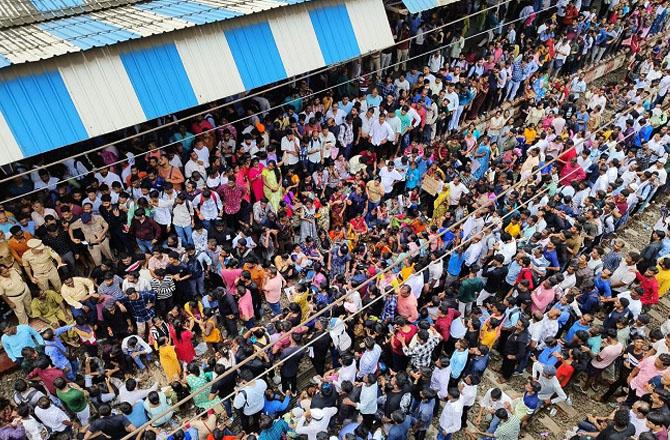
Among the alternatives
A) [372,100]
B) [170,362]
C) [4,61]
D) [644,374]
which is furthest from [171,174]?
[644,374]

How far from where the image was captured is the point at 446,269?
29.5 ft

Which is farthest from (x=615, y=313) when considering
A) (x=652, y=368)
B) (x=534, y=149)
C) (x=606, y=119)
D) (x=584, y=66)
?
(x=584, y=66)

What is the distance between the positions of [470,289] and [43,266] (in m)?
6.43

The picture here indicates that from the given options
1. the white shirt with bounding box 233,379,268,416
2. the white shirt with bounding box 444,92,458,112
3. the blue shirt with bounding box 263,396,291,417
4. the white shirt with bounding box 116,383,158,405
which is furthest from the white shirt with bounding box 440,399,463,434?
the white shirt with bounding box 444,92,458,112

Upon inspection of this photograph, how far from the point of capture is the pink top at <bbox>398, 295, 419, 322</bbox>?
7.53 meters

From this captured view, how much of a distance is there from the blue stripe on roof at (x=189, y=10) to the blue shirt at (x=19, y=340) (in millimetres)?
5320

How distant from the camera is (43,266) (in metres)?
7.83

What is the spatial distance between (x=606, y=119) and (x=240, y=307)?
1153 centimetres

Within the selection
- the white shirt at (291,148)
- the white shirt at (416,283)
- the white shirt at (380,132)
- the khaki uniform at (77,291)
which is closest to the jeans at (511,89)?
the white shirt at (380,132)

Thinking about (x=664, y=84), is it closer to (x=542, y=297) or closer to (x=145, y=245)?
(x=542, y=297)

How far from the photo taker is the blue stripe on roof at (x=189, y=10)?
29.0 feet

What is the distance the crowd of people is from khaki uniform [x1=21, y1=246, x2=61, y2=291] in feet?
0.09

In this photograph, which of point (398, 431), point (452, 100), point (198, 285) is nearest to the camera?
point (398, 431)

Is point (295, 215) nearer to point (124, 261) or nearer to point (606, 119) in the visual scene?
point (124, 261)
